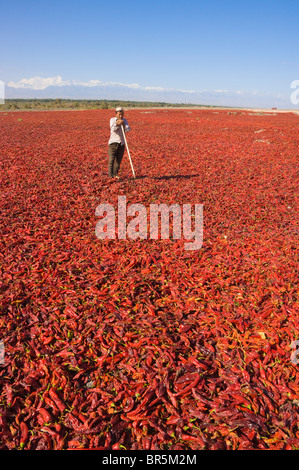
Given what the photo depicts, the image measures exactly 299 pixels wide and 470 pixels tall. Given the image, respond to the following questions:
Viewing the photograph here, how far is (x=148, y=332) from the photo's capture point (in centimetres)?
445

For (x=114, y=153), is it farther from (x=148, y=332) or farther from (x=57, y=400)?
(x=57, y=400)

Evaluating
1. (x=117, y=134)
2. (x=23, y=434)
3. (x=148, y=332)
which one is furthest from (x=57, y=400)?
(x=117, y=134)

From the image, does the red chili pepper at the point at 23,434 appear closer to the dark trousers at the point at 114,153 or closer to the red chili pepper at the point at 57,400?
the red chili pepper at the point at 57,400

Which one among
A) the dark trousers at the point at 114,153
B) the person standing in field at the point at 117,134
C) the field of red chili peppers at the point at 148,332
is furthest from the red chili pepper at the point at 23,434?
the dark trousers at the point at 114,153

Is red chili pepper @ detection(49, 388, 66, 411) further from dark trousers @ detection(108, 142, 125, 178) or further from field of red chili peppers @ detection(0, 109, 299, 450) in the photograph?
dark trousers @ detection(108, 142, 125, 178)

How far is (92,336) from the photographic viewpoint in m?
4.45

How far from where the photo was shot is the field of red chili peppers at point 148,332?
127 inches

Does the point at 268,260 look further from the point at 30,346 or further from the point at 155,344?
the point at 30,346

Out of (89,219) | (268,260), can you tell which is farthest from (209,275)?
(89,219)

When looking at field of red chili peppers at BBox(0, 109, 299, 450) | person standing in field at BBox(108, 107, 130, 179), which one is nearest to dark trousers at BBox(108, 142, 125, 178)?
person standing in field at BBox(108, 107, 130, 179)

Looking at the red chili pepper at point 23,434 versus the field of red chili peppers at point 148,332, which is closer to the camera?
the red chili pepper at point 23,434

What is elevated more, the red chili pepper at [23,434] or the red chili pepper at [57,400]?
the red chili pepper at [57,400]

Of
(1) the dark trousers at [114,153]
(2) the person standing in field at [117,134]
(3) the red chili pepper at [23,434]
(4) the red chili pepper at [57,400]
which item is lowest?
(3) the red chili pepper at [23,434]
